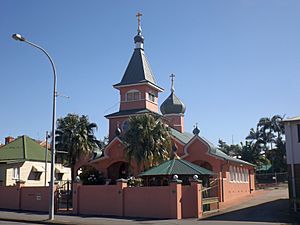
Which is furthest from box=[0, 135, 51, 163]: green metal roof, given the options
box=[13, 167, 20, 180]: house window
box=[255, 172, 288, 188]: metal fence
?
box=[255, 172, 288, 188]: metal fence

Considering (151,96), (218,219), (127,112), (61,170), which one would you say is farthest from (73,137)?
(218,219)

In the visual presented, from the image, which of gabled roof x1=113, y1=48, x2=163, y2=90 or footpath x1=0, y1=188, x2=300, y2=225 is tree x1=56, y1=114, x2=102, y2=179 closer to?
gabled roof x1=113, y1=48, x2=163, y2=90

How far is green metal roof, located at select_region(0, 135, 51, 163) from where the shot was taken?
42841mm

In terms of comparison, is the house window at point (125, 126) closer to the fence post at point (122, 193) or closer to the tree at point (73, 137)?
the tree at point (73, 137)

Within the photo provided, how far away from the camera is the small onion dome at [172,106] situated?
49.5 metres

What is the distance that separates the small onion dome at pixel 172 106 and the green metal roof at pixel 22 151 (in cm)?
1511

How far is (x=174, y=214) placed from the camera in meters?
24.4

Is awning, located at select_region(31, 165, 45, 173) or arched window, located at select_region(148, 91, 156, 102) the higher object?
arched window, located at select_region(148, 91, 156, 102)

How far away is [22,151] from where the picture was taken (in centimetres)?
4444

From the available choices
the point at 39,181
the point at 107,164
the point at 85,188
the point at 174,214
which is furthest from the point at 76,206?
the point at 39,181

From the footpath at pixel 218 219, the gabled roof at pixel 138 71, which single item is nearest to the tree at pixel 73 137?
the gabled roof at pixel 138 71

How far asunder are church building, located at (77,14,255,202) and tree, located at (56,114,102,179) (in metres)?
2.34

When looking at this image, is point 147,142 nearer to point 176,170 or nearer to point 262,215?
point 176,170

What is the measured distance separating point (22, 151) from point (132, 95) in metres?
13.3
